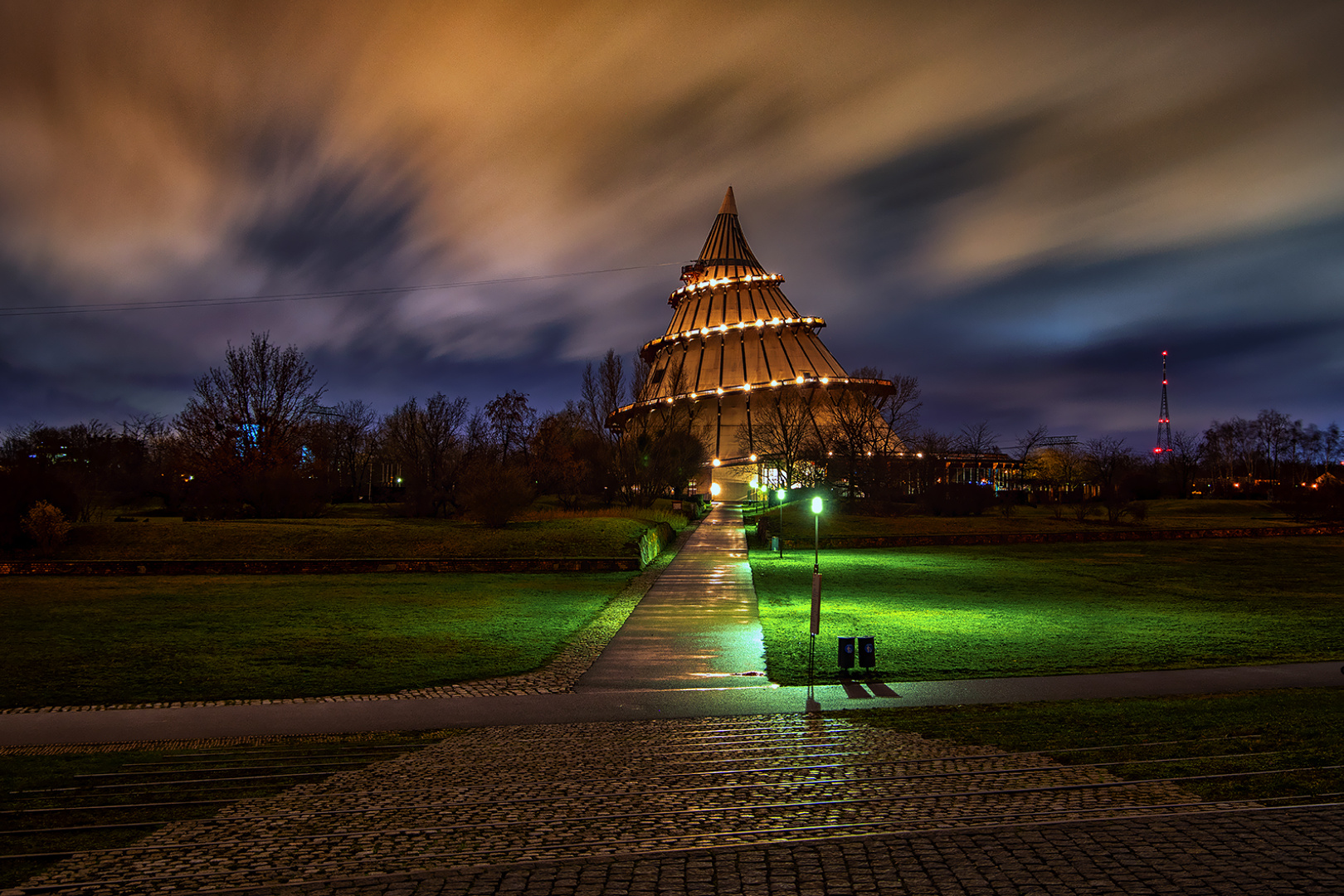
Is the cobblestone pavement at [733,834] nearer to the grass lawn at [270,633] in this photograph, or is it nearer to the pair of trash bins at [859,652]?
the pair of trash bins at [859,652]

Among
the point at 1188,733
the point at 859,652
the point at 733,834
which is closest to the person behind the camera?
the point at 733,834

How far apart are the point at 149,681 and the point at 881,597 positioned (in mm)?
13247

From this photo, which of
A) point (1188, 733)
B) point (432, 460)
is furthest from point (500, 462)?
point (1188, 733)

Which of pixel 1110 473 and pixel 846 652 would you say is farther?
pixel 1110 473

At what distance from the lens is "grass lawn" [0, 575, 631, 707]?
9891 millimetres

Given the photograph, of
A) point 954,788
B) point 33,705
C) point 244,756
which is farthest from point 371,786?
point 33,705

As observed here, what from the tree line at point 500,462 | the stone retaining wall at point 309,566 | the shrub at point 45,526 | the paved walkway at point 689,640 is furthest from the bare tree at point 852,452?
the shrub at point 45,526

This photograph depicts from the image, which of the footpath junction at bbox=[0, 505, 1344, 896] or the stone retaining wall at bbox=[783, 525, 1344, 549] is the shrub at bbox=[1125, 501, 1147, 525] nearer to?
the stone retaining wall at bbox=[783, 525, 1344, 549]

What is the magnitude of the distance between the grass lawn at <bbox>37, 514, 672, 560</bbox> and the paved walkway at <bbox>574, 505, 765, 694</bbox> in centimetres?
420

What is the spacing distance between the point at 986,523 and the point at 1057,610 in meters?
23.1

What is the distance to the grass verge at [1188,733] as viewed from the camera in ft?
18.4

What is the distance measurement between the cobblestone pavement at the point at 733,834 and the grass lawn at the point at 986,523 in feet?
89.9

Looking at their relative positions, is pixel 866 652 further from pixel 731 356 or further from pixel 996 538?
pixel 731 356

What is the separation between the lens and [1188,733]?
6941mm
